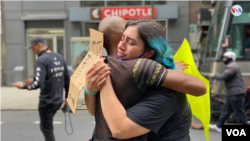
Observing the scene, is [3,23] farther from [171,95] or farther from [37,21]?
[171,95]

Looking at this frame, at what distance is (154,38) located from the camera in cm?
160

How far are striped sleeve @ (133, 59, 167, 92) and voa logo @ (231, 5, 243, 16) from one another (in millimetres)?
6060

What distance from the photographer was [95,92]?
163 centimetres

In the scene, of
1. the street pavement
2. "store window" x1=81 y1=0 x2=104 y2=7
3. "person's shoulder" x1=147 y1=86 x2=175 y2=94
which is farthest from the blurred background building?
"person's shoulder" x1=147 y1=86 x2=175 y2=94

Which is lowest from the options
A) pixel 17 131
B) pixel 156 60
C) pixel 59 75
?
pixel 17 131

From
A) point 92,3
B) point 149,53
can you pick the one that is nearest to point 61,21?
point 92,3

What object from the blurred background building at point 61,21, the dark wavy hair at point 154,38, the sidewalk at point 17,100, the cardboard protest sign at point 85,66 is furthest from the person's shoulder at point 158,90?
the blurred background building at point 61,21

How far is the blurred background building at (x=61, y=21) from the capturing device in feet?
49.8

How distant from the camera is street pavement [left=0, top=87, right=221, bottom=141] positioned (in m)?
6.29

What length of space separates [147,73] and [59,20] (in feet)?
48.5

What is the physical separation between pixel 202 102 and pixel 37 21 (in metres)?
14.7

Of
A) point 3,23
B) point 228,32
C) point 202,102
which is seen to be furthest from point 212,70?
point 3,23

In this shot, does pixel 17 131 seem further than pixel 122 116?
Yes

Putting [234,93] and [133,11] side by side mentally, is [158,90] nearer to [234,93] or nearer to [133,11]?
[234,93]
